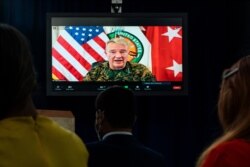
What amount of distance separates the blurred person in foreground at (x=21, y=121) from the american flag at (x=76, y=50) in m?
3.98

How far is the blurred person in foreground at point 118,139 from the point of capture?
2332 mm

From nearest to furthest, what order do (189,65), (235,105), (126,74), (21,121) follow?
(21,121) < (235,105) < (126,74) < (189,65)

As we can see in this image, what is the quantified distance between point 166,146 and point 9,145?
4.47 metres

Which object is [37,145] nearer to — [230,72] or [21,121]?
[21,121]

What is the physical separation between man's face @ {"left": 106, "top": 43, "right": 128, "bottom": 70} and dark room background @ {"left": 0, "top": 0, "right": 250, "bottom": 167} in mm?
495

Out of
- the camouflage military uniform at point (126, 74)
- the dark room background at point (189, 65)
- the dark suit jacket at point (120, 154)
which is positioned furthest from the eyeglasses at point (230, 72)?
the dark room background at point (189, 65)

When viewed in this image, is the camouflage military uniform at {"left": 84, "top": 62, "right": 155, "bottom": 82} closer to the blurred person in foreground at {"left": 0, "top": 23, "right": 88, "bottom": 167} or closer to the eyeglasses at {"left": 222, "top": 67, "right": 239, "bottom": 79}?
the eyeglasses at {"left": 222, "top": 67, "right": 239, "bottom": 79}

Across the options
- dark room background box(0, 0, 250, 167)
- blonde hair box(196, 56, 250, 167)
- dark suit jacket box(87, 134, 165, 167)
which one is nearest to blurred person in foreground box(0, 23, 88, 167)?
blonde hair box(196, 56, 250, 167)

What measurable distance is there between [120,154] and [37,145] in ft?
4.60

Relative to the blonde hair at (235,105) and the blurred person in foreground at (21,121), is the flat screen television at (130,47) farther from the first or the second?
the blurred person in foreground at (21,121)

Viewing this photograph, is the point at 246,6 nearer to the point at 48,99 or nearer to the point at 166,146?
the point at 166,146

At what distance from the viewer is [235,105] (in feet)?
4.20

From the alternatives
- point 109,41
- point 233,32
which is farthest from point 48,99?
point 233,32

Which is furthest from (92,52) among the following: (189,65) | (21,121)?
(21,121)
